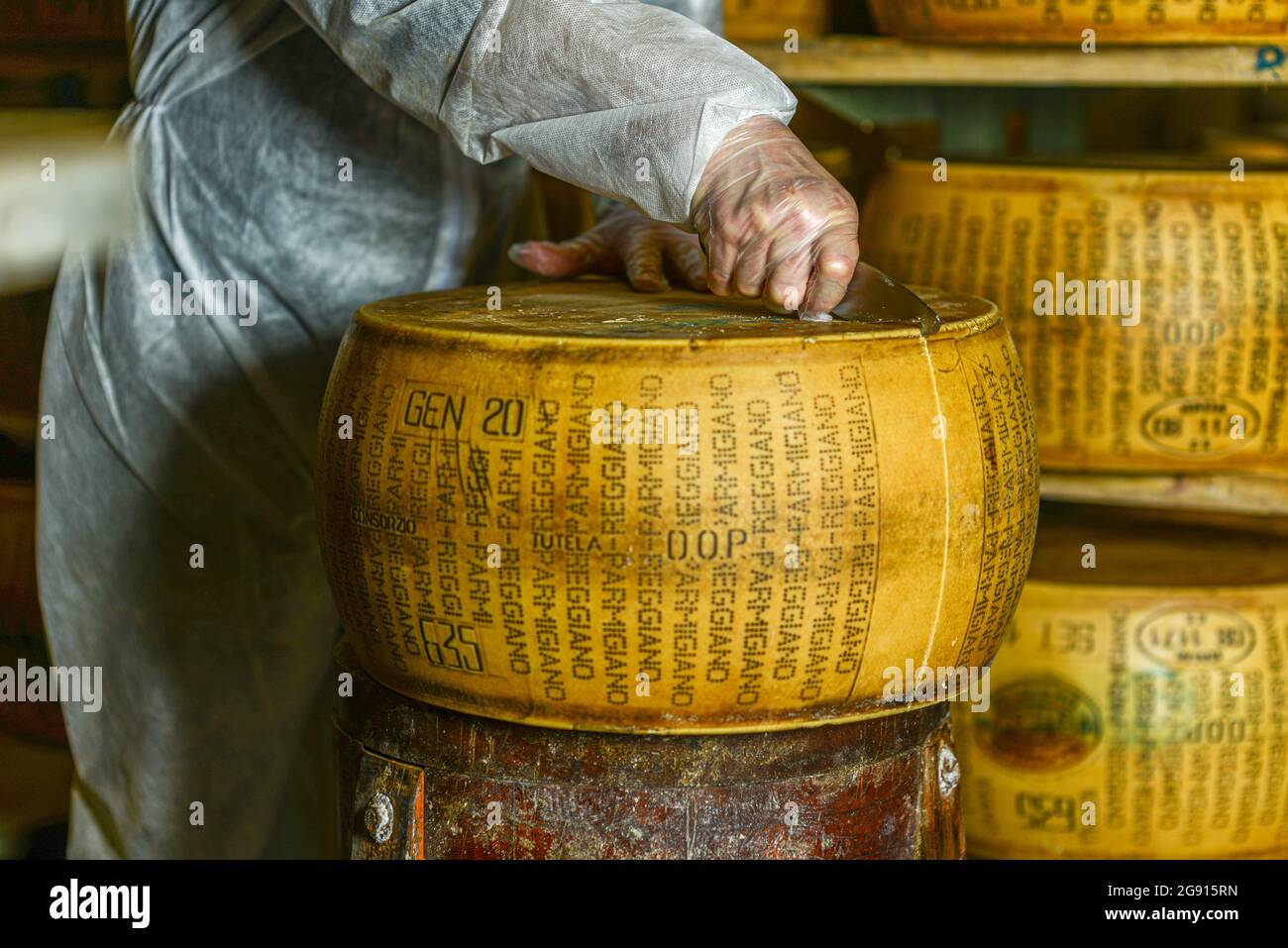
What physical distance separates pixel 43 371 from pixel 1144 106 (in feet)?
9.64

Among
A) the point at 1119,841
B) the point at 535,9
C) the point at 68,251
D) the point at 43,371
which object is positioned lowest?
the point at 1119,841

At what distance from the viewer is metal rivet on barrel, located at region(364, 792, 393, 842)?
3.41 ft

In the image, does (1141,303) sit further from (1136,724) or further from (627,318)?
(627,318)

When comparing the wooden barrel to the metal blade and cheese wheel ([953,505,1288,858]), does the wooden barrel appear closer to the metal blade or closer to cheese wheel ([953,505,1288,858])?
the metal blade

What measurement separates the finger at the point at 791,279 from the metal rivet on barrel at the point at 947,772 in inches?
13.1

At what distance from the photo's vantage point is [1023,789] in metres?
1.70

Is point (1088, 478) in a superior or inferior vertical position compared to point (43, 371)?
inferior

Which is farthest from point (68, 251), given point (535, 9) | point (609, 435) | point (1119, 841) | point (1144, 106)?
point (1144, 106)

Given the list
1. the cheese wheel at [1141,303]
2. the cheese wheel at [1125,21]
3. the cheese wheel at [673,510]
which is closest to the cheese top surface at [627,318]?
the cheese wheel at [673,510]

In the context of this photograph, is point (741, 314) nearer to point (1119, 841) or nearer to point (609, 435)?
point (609, 435)

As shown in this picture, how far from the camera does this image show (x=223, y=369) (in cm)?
139

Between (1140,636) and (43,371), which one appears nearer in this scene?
(43,371)

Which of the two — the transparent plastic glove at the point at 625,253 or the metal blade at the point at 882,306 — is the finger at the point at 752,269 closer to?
the metal blade at the point at 882,306

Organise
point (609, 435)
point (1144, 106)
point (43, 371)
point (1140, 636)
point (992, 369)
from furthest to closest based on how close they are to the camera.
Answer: point (1144, 106), point (1140, 636), point (43, 371), point (992, 369), point (609, 435)
